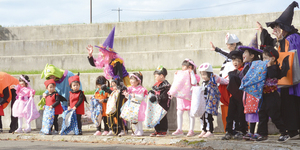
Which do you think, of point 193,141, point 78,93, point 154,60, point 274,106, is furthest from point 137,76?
point 154,60

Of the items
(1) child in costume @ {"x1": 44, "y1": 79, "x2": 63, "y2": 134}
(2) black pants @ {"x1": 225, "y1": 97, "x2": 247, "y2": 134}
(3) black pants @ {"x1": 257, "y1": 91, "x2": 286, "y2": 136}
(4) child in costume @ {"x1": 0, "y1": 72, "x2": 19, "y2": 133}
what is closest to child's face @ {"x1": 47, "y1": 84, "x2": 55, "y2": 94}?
(1) child in costume @ {"x1": 44, "y1": 79, "x2": 63, "y2": 134}

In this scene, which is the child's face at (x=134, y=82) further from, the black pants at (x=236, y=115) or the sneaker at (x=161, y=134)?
the black pants at (x=236, y=115)

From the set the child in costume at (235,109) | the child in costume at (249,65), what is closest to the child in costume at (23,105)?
the child in costume at (235,109)

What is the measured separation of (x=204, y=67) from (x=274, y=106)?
60.9 inches

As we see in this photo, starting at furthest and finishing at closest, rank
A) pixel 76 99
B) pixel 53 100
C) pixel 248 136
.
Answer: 1. pixel 53 100
2. pixel 76 99
3. pixel 248 136

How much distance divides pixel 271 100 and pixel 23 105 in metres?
5.96

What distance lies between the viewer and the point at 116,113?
7617mm

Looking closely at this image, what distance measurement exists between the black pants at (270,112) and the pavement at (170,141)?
0.23 meters

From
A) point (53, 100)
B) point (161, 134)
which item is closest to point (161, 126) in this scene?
point (161, 134)

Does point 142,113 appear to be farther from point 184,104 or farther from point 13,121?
point 13,121

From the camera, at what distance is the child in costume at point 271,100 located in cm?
569

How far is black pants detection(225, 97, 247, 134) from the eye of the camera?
623cm

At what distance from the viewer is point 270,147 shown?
516cm

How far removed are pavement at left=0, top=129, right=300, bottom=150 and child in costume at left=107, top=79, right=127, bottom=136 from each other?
1.34ft
